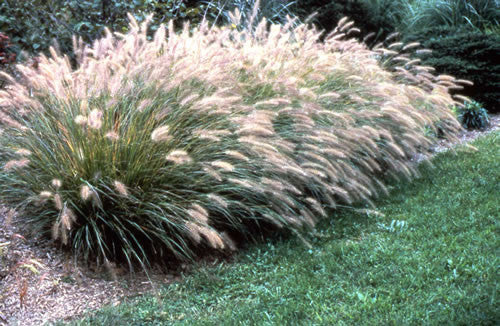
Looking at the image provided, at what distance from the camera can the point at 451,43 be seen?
32.3 feet

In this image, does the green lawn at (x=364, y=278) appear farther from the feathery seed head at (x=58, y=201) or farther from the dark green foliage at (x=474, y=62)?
the dark green foliage at (x=474, y=62)

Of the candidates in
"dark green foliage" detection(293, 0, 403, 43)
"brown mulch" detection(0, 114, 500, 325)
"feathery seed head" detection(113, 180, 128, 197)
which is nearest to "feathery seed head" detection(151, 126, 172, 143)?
"feathery seed head" detection(113, 180, 128, 197)

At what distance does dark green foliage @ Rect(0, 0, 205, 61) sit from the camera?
7.80m

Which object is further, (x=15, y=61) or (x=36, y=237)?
(x=15, y=61)

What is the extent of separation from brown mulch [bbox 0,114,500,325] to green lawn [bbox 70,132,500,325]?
24 centimetres

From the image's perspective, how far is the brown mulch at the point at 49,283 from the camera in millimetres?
3682

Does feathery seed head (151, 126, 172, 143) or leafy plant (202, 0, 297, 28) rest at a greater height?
feathery seed head (151, 126, 172, 143)

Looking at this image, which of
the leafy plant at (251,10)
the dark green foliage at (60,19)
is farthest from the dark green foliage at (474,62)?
the dark green foliage at (60,19)

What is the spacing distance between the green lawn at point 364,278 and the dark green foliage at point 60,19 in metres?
4.72

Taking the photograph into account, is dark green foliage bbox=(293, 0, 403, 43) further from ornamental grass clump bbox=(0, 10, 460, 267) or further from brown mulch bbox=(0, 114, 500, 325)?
brown mulch bbox=(0, 114, 500, 325)

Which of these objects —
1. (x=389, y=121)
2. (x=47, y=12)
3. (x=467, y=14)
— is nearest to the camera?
(x=389, y=121)

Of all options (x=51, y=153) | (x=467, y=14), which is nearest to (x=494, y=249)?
(x=51, y=153)

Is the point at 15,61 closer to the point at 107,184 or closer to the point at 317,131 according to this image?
the point at 107,184

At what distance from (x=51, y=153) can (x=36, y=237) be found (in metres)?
0.69
